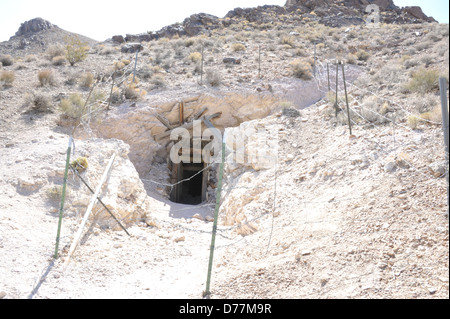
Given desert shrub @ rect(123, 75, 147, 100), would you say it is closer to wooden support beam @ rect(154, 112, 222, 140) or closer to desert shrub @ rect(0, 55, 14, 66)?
wooden support beam @ rect(154, 112, 222, 140)

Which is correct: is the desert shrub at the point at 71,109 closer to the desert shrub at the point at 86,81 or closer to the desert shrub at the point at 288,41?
Result: the desert shrub at the point at 86,81

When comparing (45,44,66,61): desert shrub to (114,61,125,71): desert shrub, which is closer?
(114,61,125,71): desert shrub

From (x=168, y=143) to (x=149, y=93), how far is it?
2150 millimetres

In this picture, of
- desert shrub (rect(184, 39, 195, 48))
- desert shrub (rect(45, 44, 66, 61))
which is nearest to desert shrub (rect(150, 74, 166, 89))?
desert shrub (rect(45, 44, 66, 61))

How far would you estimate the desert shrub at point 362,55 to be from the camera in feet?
49.8

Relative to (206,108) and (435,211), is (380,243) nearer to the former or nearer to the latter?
(435,211)

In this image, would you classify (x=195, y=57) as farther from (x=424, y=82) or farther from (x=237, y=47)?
(x=424, y=82)

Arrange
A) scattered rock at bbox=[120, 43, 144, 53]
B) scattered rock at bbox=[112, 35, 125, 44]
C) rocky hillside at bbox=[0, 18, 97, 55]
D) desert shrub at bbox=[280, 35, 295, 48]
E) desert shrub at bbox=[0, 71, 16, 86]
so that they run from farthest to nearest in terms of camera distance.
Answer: rocky hillside at bbox=[0, 18, 97, 55] → scattered rock at bbox=[112, 35, 125, 44] → scattered rock at bbox=[120, 43, 144, 53] → desert shrub at bbox=[280, 35, 295, 48] → desert shrub at bbox=[0, 71, 16, 86]

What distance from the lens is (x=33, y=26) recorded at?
33031mm

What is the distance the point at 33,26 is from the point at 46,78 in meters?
26.6

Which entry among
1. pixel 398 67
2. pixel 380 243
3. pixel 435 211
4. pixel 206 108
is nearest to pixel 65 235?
pixel 380 243

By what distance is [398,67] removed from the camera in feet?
35.8

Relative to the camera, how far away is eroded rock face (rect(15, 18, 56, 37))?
32625 mm

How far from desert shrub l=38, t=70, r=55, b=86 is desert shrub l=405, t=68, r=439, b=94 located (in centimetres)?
1253
